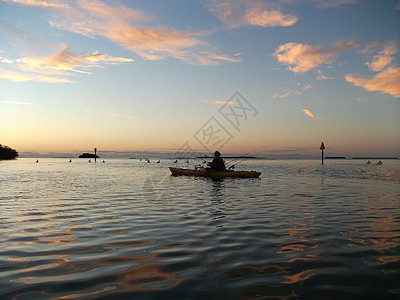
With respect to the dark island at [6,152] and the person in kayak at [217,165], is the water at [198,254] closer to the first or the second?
the person in kayak at [217,165]

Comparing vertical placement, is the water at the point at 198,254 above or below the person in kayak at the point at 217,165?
below

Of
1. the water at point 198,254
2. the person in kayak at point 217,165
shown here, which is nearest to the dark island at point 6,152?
the person in kayak at point 217,165

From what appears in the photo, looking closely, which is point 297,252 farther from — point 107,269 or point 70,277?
point 70,277

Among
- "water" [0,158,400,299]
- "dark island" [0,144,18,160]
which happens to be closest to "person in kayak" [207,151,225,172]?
"water" [0,158,400,299]

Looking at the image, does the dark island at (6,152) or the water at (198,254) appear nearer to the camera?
the water at (198,254)

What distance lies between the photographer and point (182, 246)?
702 centimetres

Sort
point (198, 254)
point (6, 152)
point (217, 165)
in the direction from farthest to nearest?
point (6, 152)
point (217, 165)
point (198, 254)

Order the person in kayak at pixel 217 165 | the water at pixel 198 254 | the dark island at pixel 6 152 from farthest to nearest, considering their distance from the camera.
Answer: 1. the dark island at pixel 6 152
2. the person in kayak at pixel 217 165
3. the water at pixel 198 254

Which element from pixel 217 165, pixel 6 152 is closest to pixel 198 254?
pixel 217 165

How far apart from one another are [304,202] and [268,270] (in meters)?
10.1

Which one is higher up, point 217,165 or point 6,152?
point 6,152

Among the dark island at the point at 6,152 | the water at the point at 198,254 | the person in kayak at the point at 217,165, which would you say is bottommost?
the water at the point at 198,254

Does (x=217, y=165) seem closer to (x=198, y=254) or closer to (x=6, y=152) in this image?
(x=198, y=254)

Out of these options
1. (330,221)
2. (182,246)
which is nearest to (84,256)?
(182,246)
